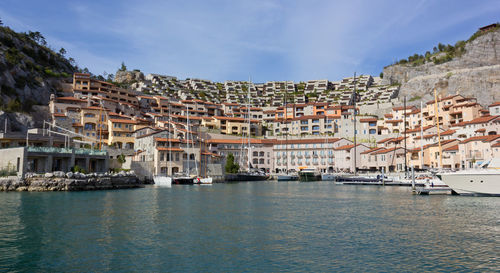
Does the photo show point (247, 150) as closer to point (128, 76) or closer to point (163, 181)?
point (163, 181)

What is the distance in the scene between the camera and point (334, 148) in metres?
97.9

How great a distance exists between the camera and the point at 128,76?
147375 mm

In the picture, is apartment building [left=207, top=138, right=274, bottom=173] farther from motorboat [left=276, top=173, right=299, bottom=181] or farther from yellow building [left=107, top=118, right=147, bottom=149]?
yellow building [left=107, top=118, right=147, bottom=149]

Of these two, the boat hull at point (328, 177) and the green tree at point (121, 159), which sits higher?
the green tree at point (121, 159)

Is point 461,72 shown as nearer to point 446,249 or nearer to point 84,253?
point 446,249

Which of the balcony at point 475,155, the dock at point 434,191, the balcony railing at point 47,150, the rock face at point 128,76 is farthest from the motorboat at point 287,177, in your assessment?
the rock face at point 128,76

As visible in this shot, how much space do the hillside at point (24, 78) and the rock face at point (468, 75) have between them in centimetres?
10904

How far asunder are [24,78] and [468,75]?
398 feet

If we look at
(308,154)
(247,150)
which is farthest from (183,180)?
(308,154)

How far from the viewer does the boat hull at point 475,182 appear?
37469mm

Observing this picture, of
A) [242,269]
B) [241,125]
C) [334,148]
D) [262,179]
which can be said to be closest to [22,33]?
[241,125]

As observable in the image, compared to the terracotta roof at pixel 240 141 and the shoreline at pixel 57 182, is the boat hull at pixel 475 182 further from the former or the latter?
the terracotta roof at pixel 240 141

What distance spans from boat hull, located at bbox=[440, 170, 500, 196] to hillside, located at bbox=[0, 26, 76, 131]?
245 ft

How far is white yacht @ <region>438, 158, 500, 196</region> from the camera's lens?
37250 mm
